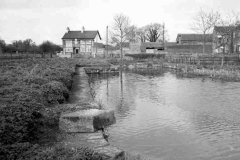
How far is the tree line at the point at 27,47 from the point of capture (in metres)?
50.1

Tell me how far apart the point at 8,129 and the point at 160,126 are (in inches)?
209

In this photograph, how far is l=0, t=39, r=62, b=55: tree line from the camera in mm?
50112

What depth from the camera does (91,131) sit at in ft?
20.9

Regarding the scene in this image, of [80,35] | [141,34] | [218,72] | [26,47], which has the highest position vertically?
[141,34]

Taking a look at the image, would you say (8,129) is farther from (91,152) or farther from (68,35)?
(68,35)

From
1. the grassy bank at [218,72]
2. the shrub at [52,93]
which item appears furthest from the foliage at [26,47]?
the shrub at [52,93]

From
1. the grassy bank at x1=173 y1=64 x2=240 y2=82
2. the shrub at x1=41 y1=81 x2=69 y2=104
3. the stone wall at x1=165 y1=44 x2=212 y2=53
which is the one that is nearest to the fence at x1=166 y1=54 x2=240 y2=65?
the grassy bank at x1=173 y1=64 x2=240 y2=82

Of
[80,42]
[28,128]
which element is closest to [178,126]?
[28,128]

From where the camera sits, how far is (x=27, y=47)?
56125mm

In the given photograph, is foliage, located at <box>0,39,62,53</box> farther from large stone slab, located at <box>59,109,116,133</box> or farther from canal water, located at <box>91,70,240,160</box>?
large stone slab, located at <box>59,109,116,133</box>

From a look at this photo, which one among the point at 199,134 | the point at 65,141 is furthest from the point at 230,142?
the point at 65,141

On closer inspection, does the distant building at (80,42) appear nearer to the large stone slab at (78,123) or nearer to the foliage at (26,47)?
the foliage at (26,47)

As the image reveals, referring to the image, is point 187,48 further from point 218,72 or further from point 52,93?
point 52,93

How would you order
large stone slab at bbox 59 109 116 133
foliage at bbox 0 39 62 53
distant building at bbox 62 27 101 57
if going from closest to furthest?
large stone slab at bbox 59 109 116 133 → foliage at bbox 0 39 62 53 → distant building at bbox 62 27 101 57
